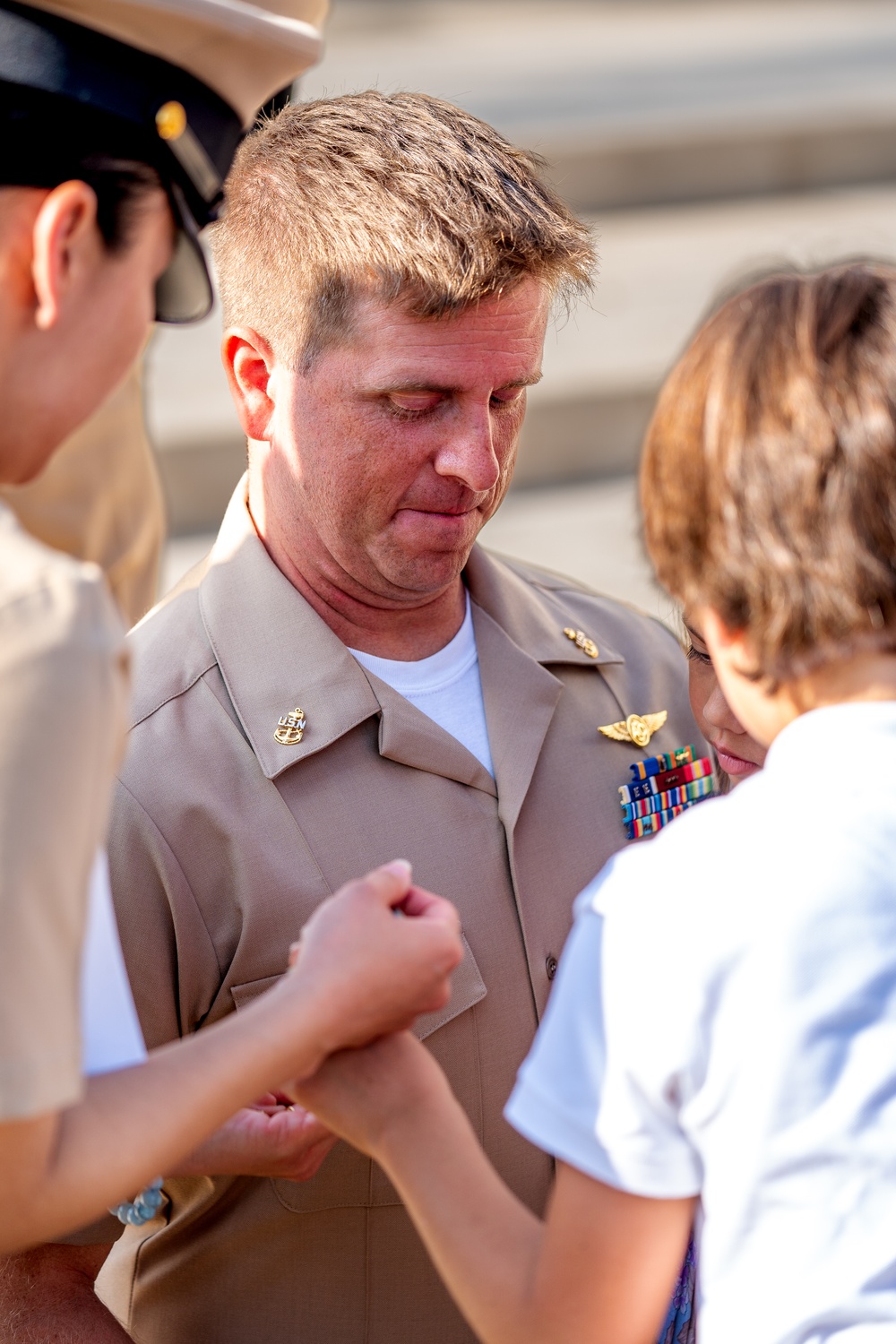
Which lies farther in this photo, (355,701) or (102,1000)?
(355,701)

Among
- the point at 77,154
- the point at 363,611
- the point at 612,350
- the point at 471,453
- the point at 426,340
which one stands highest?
the point at 77,154

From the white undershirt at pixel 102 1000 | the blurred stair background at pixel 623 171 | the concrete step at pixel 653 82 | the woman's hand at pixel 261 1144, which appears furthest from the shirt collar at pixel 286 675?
the concrete step at pixel 653 82

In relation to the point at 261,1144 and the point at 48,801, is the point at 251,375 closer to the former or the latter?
the point at 261,1144

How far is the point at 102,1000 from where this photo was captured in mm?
972

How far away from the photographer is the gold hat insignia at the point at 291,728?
5.26 ft

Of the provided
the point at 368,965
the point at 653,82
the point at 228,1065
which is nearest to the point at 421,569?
the point at 368,965

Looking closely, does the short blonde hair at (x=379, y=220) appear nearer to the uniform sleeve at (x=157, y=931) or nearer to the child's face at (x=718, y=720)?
the child's face at (x=718, y=720)

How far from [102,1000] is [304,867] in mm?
585

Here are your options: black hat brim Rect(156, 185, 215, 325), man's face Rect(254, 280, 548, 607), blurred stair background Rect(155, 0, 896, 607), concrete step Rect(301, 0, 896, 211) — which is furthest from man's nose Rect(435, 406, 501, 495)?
concrete step Rect(301, 0, 896, 211)

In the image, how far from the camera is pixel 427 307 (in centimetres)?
163

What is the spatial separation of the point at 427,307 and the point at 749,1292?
41.8 inches

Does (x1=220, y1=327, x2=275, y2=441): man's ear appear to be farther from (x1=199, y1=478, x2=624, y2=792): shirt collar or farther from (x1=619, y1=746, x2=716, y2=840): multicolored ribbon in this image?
(x1=619, y1=746, x2=716, y2=840): multicolored ribbon

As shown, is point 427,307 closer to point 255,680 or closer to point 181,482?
point 255,680

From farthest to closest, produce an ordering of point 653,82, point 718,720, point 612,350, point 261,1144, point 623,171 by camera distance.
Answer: point 653,82 < point 623,171 < point 612,350 < point 718,720 < point 261,1144
